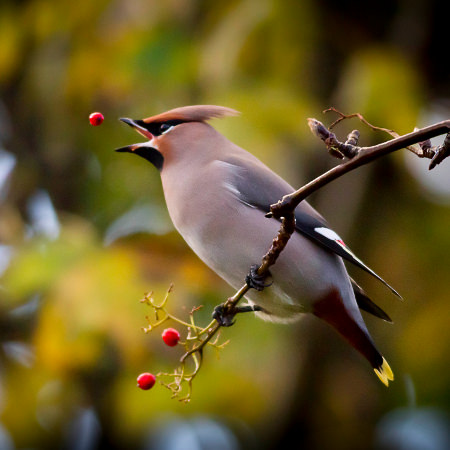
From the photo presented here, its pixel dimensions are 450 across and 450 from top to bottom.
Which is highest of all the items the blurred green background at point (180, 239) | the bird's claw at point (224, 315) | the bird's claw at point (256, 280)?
the bird's claw at point (256, 280)

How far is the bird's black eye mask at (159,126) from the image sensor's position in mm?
1954

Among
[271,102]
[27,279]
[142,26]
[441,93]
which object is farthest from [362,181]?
[27,279]

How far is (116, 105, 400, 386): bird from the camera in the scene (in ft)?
6.77

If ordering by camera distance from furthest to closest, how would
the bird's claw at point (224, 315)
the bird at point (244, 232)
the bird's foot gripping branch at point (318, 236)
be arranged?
the bird at point (244, 232) → the bird's claw at point (224, 315) → the bird's foot gripping branch at point (318, 236)

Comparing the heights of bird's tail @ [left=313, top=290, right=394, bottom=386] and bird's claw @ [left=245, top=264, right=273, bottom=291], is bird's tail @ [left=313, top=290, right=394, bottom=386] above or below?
below

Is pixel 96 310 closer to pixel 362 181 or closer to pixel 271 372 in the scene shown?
pixel 271 372

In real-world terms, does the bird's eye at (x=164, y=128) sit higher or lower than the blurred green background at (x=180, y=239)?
higher

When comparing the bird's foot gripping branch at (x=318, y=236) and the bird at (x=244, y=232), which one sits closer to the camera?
the bird's foot gripping branch at (x=318, y=236)

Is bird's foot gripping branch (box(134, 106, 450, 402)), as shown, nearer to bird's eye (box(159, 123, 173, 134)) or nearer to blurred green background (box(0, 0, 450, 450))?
bird's eye (box(159, 123, 173, 134))

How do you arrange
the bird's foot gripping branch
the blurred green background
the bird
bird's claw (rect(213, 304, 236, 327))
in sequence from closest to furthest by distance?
the bird's foot gripping branch < bird's claw (rect(213, 304, 236, 327)) < the bird < the blurred green background

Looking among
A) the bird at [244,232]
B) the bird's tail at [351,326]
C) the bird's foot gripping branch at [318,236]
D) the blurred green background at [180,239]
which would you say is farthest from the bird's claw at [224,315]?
the blurred green background at [180,239]

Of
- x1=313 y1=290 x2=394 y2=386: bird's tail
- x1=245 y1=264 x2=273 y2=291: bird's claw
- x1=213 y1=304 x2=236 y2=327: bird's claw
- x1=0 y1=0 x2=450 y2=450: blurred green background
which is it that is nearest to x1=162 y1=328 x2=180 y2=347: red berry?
x1=213 y1=304 x2=236 y2=327: bird's claw

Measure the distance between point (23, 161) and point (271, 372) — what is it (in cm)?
201

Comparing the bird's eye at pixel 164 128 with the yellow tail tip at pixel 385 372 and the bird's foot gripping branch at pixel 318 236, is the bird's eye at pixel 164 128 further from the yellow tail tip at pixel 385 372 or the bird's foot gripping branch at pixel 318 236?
the yellow tail tip at pixel 385 372
